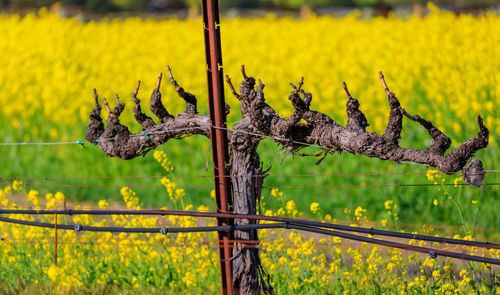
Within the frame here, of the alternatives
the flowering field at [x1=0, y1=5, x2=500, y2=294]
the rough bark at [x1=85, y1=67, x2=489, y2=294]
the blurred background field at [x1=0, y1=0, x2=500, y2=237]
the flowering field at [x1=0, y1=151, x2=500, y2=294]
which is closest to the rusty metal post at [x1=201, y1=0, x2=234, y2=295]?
the rough bark at [x1=85, y1=67, x2=489, y2=294]

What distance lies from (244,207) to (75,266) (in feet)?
6.90

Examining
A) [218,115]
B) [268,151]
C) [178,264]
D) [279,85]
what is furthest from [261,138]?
[279,85]

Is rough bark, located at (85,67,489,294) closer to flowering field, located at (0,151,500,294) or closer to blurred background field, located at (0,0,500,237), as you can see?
flowering field, located at (0,151,500,294)

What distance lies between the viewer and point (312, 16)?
16172mm

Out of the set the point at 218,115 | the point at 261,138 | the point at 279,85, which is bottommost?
the point at 261,138

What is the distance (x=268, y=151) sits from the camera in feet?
32.5

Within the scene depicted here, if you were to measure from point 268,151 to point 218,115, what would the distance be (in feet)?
16.4

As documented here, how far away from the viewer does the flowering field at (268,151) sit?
20.9 feet

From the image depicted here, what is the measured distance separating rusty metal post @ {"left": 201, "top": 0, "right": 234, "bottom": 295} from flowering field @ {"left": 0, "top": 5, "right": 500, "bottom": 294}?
0.43 meters

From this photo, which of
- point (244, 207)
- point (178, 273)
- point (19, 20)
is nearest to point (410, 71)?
point (178, 273)

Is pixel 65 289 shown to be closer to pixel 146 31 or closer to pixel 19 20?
pixel 146 31

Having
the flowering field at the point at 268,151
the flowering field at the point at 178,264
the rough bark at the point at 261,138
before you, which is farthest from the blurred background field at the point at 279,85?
the rough bark at the point at 261,138

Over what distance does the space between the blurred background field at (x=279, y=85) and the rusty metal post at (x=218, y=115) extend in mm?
2579

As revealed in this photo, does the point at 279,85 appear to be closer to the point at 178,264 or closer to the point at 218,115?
the point at 178,264
